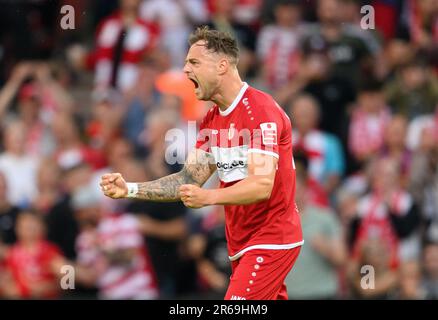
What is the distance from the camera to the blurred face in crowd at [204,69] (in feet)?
24.8

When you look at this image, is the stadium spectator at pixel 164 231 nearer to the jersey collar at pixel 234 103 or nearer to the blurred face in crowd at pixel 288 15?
the blurred face in crowd at pixel 288 15

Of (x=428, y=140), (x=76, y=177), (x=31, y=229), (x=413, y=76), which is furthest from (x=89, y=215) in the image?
(x=413, y=76)

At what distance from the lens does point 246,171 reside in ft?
24.9

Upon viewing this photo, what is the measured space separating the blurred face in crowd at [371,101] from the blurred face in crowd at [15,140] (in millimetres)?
4156

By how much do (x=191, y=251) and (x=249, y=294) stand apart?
4.01 meters

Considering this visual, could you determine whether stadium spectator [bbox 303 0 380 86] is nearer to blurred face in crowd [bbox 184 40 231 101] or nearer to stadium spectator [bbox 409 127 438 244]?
stadium spectator [bbox 409 127 438 244]

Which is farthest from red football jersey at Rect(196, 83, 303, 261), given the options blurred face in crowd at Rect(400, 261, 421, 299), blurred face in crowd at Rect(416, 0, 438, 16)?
blurred face in crowd at Rect(416, 0, 438, 16)

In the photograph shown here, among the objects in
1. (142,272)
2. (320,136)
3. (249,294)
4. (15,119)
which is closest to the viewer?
(249,294)

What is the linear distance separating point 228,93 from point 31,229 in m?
4.54

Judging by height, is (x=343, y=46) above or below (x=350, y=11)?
below

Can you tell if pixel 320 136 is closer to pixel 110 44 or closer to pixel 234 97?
pixel 110 44

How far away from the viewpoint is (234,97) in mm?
7641

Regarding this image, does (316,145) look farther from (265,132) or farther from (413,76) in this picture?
(265,132)

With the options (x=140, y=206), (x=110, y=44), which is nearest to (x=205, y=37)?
(x=140, y=206)
